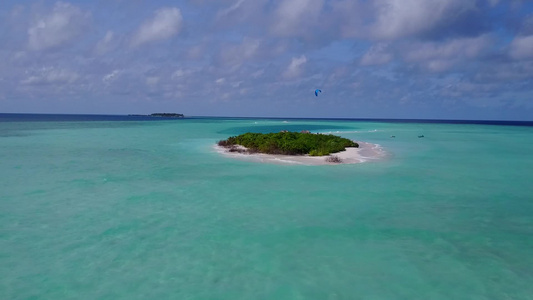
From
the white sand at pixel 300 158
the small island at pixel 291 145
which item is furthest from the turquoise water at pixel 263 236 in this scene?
the small island at pixel 291 145

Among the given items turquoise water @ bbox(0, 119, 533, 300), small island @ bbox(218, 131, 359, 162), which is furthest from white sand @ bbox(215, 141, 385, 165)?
turquoise water @ bbox(0, 119, 533, 300)

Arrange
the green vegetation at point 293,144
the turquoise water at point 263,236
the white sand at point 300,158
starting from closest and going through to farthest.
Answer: the turquoise water at point 263,236
the white sand at point 300,158
the green vegetation at point 293,144

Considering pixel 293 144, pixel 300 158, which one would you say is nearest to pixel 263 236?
pixel 300 158

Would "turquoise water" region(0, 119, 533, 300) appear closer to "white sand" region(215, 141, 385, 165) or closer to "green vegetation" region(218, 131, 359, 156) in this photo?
"white sand" region(215, 141, 385, 165)

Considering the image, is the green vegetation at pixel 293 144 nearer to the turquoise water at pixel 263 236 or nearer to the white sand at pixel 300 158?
the white sand at pixel 300 158

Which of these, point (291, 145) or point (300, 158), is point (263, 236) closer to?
point (300, 158)

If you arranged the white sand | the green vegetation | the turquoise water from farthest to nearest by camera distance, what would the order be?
the green vegetation
the white sand
the turquoise water

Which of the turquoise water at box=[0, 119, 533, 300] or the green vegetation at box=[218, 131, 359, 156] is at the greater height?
the green vegetation at box=[218, 131, 359, 156]
